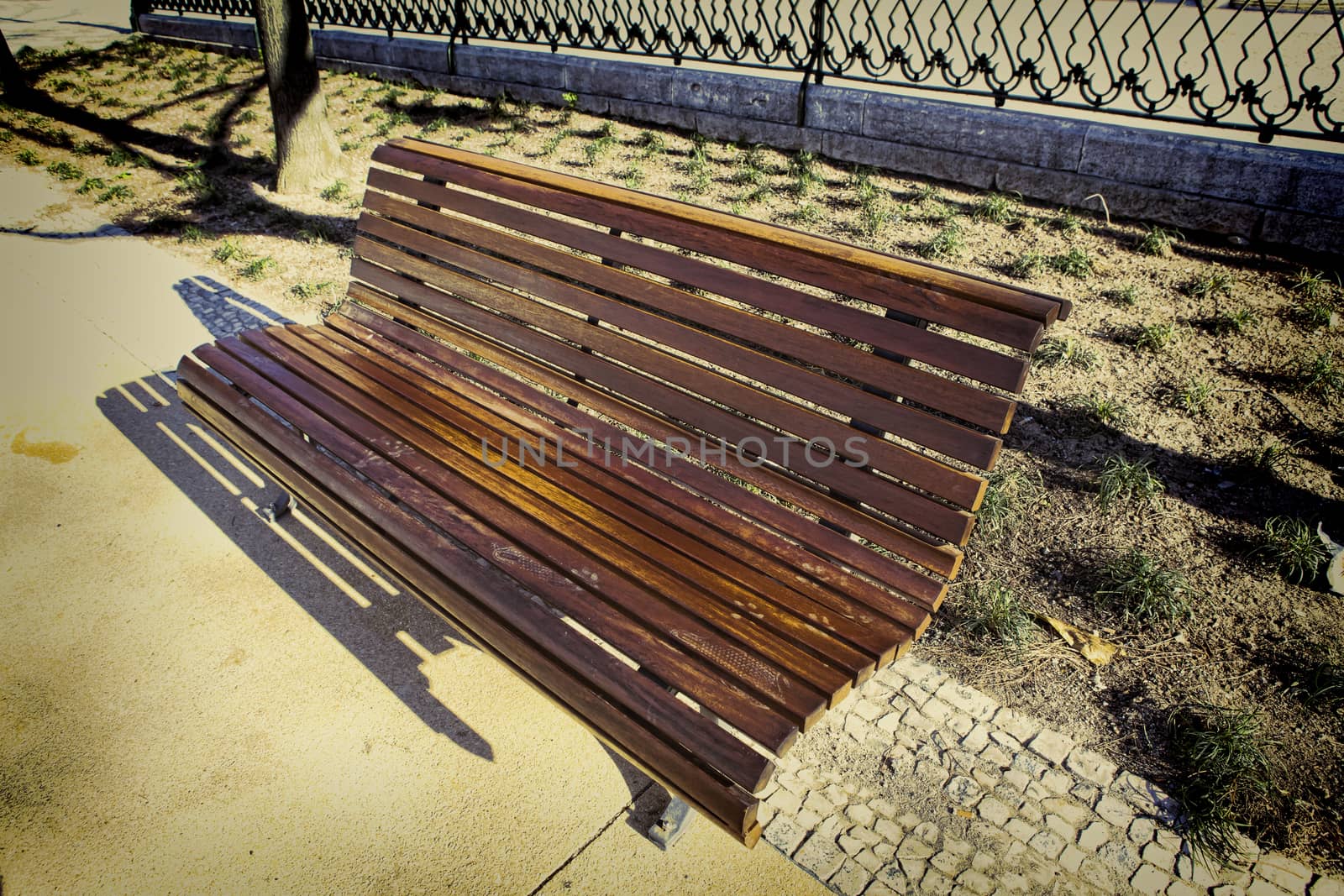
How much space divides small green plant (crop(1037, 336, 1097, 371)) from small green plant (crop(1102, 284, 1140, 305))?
52 cm

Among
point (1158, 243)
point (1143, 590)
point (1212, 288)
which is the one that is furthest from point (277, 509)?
point (1158, 243)

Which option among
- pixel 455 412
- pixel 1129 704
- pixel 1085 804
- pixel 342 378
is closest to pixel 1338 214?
pixel 1129 704

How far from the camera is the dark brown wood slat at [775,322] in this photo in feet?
7.07

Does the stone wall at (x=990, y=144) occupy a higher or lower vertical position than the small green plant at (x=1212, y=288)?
higher

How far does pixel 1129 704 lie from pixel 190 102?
1035cm

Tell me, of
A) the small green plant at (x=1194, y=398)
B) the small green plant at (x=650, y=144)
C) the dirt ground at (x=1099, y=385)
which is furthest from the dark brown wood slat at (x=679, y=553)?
the small green plant at (x=650, y=144)

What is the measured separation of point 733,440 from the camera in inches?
102

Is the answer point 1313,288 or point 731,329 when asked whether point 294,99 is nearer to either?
point 731,329

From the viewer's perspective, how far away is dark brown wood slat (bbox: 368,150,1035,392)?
210cm

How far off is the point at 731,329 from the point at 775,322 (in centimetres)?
15

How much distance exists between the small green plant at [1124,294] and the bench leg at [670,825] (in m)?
3.63

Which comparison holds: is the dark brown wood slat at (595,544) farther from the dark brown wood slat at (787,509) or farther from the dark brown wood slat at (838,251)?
the dark brown wood slat at (838,251)

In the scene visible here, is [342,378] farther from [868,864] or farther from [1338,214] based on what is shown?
[1338,214]

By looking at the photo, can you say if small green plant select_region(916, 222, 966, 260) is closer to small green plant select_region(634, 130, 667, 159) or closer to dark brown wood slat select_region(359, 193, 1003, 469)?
small green plant select_region(634, 130, 667, 159)
